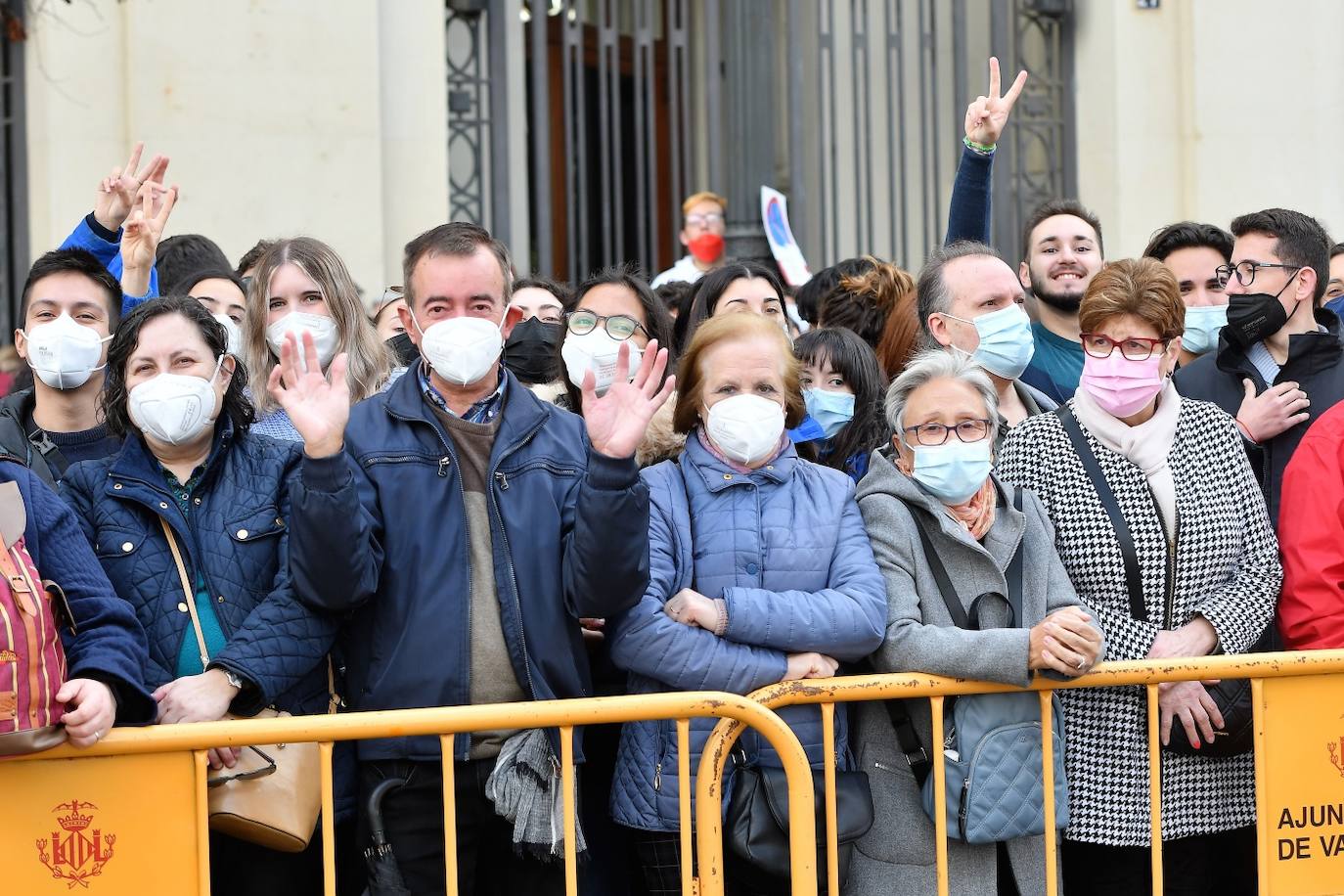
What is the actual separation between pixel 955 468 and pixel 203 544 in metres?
1.81

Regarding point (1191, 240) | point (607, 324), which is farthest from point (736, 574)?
point (1191, 240)

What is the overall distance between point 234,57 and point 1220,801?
21.5ft

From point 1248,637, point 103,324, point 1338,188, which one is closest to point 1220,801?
point 1248,637

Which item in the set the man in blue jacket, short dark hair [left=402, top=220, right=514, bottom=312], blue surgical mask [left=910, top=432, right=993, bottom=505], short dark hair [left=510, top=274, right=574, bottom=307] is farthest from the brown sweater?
short dark hair [left=510, top=274, right=574, bottom=307]

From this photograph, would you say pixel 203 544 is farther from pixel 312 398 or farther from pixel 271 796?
pixel 271 796

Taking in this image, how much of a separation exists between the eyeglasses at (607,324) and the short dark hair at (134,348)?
1.11 m

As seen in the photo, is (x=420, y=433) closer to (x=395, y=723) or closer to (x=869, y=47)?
(x=395, y=723)

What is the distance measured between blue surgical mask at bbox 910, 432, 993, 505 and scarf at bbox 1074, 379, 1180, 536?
440mm

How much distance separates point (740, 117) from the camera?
32.0 feet

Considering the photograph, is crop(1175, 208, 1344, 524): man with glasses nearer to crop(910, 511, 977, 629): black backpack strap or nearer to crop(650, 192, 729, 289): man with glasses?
crop(910, 511, 977, 629): black backpack strap

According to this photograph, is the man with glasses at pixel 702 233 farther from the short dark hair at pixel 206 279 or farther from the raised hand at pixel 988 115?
the short dark hair at pixel 206 279

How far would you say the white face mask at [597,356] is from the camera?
15.8 ft

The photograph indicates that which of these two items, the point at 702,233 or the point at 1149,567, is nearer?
the point at 1149,567

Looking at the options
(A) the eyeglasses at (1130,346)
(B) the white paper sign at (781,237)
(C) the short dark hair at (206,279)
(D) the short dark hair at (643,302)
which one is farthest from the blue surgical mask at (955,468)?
(B) the white paper sign at (781,237)
